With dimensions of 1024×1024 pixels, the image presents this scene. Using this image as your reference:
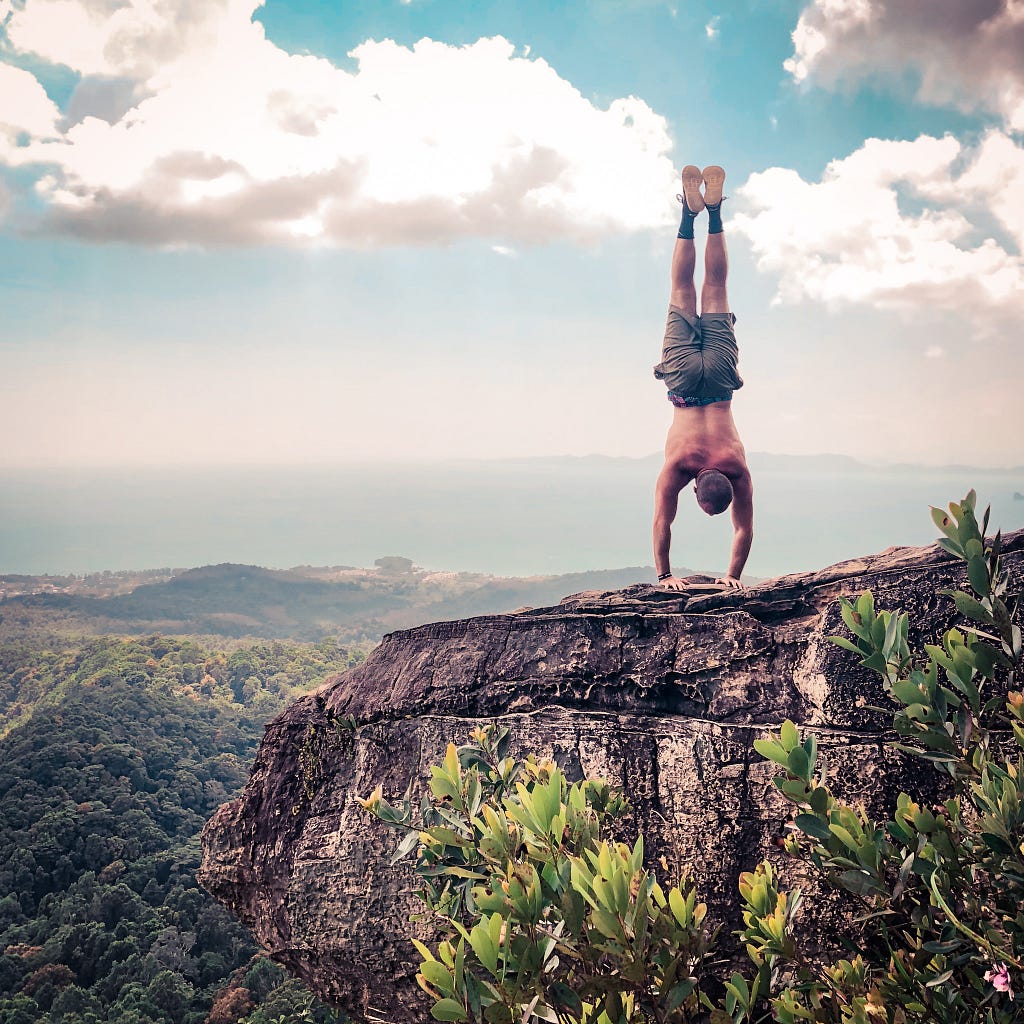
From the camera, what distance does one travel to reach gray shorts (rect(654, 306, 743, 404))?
8.63 m

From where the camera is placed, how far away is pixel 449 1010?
8.11ft

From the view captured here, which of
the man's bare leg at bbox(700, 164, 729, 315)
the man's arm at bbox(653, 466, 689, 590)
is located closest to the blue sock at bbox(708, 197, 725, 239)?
the man's bare leg at bbox(700, 164, 729, 315)

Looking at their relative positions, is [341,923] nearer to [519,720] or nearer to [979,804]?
[519,720]

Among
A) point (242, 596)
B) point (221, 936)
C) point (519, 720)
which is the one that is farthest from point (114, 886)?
point (242, 596)

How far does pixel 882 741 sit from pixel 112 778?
28.1 metres

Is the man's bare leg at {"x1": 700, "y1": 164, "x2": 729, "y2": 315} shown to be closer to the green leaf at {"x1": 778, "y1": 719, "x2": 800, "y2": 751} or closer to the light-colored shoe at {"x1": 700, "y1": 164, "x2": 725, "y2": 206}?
the light-colored shoe at {"x1": 700, "y1": 164, "x2": 725, "y2": 206}

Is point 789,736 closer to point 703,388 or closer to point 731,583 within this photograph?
point 731,583

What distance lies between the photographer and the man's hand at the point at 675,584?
743 cm

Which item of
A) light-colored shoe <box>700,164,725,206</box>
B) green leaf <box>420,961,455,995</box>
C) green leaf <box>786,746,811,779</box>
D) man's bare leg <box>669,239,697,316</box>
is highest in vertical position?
light-colored shoe <box>700,164,725,206</box>

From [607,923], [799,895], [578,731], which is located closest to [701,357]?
[578,731]

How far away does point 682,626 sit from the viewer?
612 cm

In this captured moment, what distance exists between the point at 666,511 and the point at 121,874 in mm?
20529

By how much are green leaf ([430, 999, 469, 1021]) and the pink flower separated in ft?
5.64

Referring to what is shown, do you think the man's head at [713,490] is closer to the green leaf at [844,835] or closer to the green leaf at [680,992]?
the green leaf at [844,835]
